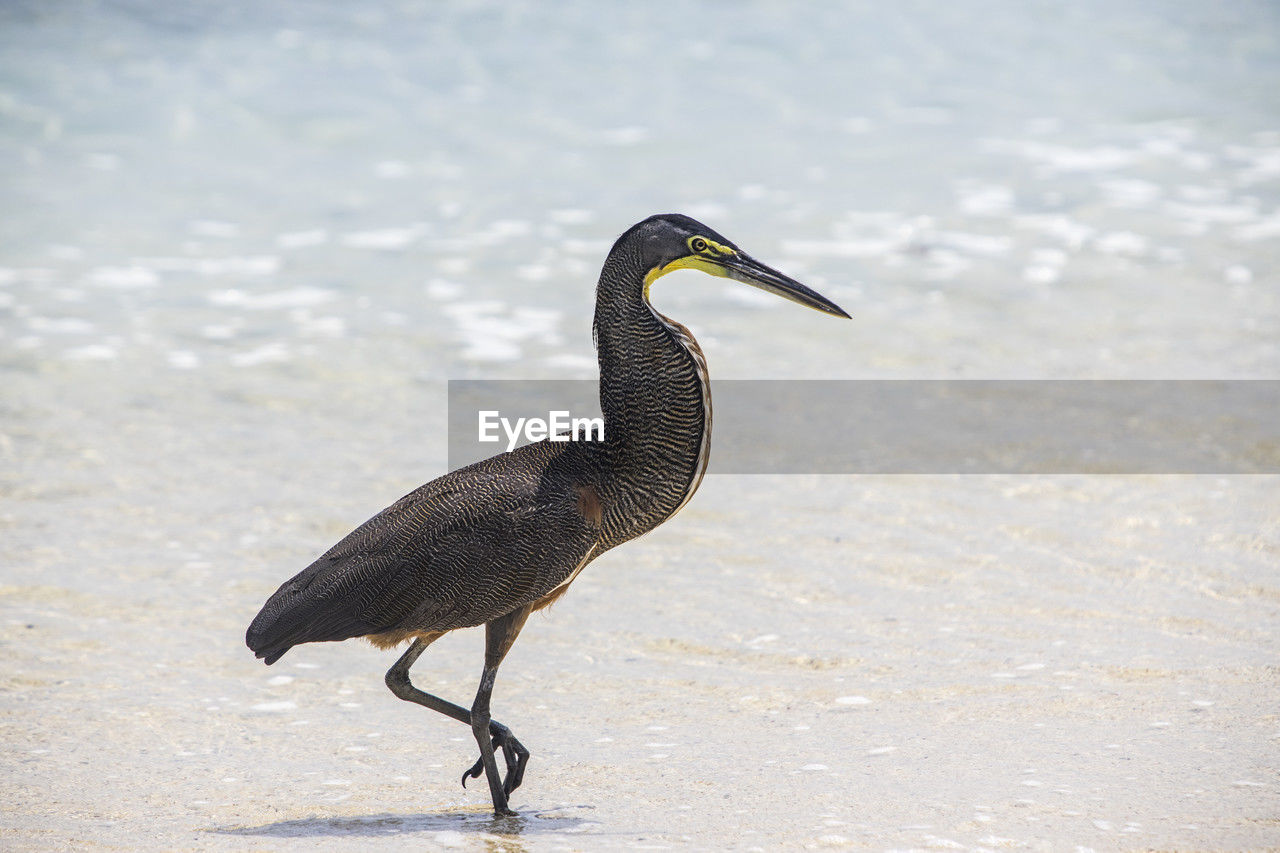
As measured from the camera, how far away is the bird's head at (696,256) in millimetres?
4875

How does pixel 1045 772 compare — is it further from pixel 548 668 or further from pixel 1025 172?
pixel 1025 172

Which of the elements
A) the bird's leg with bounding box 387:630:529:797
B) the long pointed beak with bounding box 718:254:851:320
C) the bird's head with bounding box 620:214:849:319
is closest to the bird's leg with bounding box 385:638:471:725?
the bird's leg with bounding box 387:630:529:797

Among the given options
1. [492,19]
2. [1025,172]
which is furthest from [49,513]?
[492,19]

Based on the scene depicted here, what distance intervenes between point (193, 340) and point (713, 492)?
4.62 m

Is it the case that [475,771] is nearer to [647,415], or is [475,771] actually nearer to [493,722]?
[493,722]

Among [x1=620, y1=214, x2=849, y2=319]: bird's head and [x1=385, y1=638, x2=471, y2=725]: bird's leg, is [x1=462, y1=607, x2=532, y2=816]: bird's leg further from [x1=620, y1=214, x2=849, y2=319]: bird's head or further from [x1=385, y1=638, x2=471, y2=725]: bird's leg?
[x1=620, y1=214, x2=849, y2=319]: bird's head

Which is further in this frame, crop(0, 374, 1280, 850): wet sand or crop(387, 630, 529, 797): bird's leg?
crop(387, 630, 529, 797): bird's leg

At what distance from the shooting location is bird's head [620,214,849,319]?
4.88m

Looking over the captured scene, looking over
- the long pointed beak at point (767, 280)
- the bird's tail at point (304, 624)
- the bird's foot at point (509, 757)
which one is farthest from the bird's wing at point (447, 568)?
the long pointed beak at point (767, 280)

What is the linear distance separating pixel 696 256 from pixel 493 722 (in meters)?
1.74

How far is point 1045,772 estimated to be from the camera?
495 cm

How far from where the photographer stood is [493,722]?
16.5 ft

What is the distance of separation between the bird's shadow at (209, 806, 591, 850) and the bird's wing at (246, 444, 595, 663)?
22.4 inches

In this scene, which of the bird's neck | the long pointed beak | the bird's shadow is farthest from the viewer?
the long pointed beak
